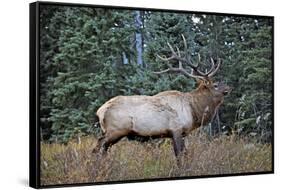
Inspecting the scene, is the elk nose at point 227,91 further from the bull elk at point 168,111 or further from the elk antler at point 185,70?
the elk antler at point 185,70

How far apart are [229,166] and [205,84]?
863 millimetres

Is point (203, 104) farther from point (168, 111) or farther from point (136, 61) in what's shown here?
point (136, 61)

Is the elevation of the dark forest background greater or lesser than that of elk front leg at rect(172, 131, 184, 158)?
greater

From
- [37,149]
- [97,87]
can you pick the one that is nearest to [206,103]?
[97,87]

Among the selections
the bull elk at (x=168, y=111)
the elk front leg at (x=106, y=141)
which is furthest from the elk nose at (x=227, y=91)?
the elk front leg at (x=106, y=141)

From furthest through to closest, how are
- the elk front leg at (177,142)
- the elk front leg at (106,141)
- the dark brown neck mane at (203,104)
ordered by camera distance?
the dark brown neck mane at (203,104)
the elk front leg at (177,142)
the elk front leg at (106,141)

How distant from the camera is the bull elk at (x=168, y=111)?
684 cm

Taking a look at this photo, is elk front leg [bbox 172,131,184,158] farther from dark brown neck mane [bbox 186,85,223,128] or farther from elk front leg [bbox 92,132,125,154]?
elk front leg [bbox 92,132,125,154]

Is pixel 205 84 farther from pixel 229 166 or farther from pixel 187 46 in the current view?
pixel 229 166

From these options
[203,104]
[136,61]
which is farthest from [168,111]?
[136,61]

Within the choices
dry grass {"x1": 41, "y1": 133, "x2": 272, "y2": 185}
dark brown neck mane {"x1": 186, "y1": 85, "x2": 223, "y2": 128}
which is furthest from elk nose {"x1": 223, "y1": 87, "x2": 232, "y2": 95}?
dry grass {"x1": 41, "y1": 133, "x2": 272, "y2": 185}

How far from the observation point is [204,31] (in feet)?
24.0

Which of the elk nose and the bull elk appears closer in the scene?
the bull elk

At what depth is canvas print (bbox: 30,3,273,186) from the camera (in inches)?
261
